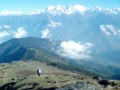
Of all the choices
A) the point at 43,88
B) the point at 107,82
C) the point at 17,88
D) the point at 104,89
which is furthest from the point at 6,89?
the point at 104,89

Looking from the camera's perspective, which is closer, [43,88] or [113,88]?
[113,88]

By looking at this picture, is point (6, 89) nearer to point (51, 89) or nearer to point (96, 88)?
point (51, 89)

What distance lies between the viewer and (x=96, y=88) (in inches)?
3780

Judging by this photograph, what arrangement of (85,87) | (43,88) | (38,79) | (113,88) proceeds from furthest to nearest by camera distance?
(38,79), (43,88), (113,88), (85,87)

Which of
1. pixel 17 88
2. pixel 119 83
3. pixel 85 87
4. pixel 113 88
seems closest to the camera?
pixel 85 87

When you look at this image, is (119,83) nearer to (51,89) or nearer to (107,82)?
(107,82)

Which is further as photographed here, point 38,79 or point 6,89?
point 38,79

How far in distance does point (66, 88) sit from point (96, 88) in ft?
27.8

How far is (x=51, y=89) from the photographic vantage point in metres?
114

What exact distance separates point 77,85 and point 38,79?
198 ft

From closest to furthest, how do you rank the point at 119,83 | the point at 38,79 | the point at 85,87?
1. the point at 85,87
2. the point at 119,83
3. the point at 38,79

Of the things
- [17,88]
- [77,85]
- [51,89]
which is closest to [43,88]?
[51,89]

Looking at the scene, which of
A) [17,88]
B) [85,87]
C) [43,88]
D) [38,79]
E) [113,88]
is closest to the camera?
[85,87]

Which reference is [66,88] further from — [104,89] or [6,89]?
[6,89]
